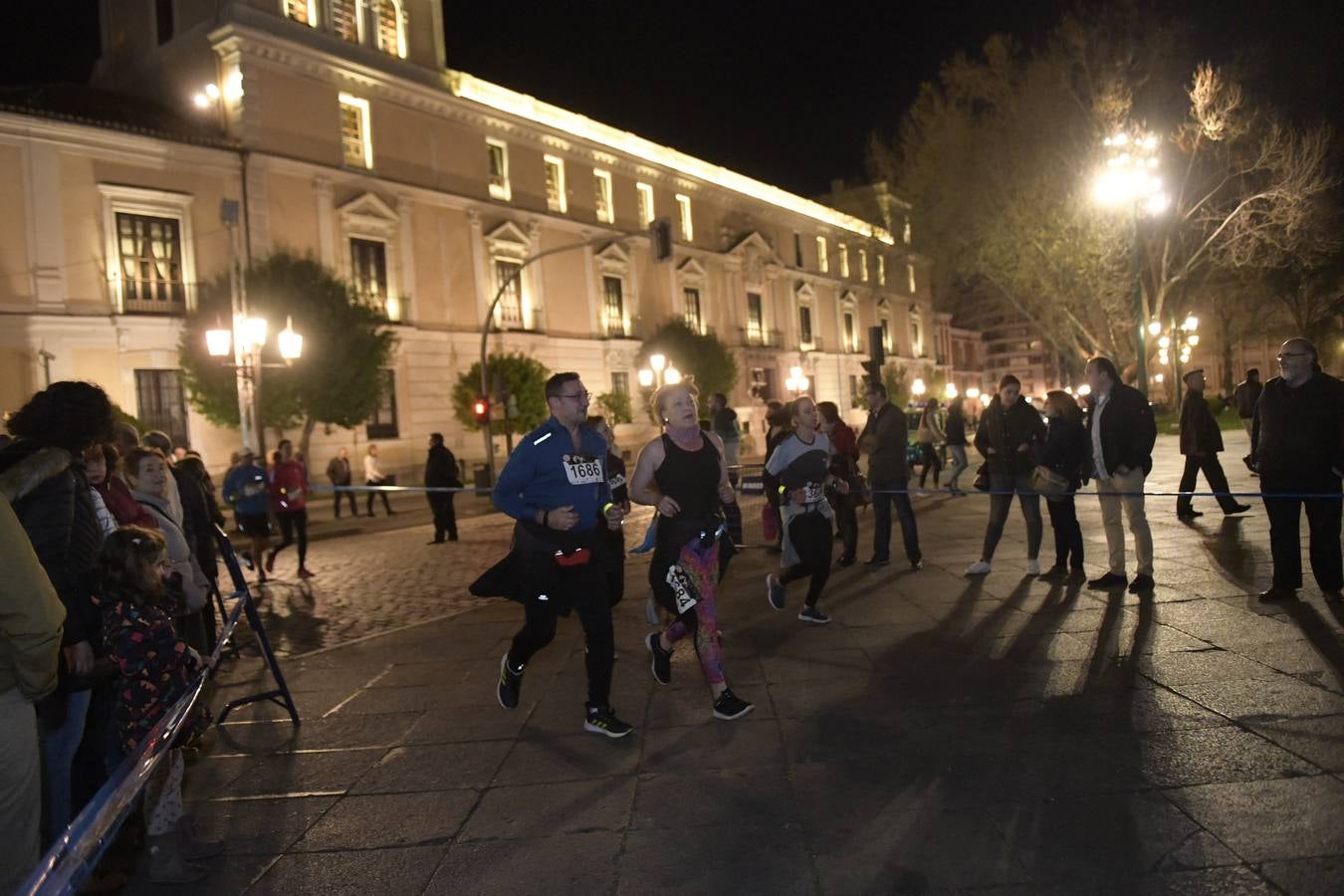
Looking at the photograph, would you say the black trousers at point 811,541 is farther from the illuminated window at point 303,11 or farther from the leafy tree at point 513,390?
the illuminated window at point 303,11

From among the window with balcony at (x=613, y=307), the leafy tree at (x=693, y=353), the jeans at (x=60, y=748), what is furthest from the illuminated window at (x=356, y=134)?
the jeans at (x=60, y=748)

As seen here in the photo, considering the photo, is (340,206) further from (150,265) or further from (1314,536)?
(1314,536)

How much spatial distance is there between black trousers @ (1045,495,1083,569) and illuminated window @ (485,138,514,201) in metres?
30.0

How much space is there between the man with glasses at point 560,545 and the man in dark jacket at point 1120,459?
4.56 meters

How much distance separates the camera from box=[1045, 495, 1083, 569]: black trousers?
7.88 m

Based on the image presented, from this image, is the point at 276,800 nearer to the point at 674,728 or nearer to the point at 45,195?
the point at 674,728

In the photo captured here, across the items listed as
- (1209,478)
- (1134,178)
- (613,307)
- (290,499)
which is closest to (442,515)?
(290,499)

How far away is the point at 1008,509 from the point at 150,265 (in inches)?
955

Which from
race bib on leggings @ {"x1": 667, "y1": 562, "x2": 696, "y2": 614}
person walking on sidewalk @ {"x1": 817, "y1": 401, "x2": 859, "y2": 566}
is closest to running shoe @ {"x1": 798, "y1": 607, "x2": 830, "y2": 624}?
person walking on sidewalk @ {"x1": 817, "y1": 401, "x2": 859, "y2": 566}

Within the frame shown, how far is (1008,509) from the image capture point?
8.11m

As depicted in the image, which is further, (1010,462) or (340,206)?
(340,206)

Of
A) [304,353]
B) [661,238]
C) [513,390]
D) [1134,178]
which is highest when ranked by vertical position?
[1134,178]

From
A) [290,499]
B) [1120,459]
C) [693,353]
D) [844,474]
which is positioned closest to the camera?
[1120,459]

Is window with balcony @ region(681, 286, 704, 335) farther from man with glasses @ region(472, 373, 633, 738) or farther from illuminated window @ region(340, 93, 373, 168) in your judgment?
man with glasses @ region(472, 373, 633, 738)
